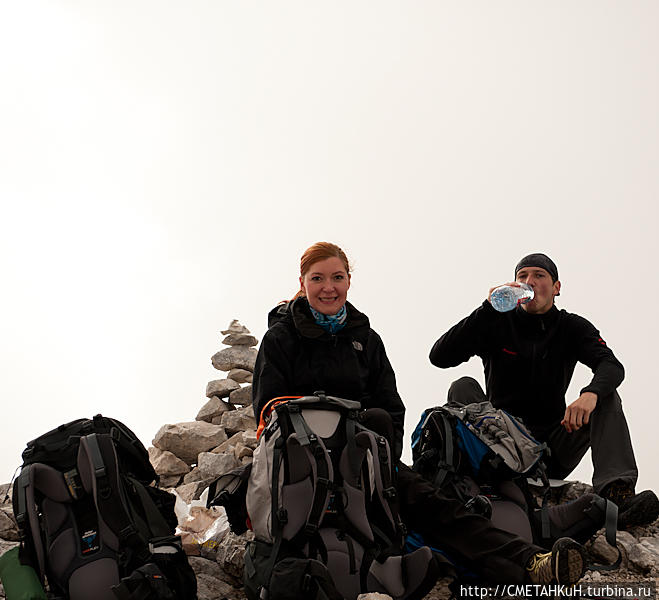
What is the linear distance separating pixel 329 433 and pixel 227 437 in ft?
18.7

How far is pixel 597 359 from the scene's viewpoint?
5121mm

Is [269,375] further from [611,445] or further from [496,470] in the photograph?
[611,445]

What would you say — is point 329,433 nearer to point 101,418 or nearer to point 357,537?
point 357,537

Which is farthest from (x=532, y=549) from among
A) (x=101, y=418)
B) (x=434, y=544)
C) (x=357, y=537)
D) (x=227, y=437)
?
(x=227, y=437)

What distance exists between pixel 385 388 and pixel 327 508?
1149 mm

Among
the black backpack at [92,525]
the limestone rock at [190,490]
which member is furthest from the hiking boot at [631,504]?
the limestone rock at [190,490]

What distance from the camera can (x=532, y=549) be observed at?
3.55 m

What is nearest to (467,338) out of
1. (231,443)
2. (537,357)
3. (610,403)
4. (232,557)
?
(537,357)

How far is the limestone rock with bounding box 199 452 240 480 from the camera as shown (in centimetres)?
781

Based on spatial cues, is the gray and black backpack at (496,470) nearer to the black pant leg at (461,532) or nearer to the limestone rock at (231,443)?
the black pant leg at (461,532)

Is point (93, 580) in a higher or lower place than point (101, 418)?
lower

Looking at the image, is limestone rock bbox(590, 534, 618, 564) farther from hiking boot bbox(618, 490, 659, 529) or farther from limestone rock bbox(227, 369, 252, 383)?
limestone rock bbox(227, 369, 252, 383)

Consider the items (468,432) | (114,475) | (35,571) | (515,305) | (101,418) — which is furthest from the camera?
(515,305)

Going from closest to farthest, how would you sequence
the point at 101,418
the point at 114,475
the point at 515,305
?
the point at 114,475, the point at 101,418, the point at 515,305
